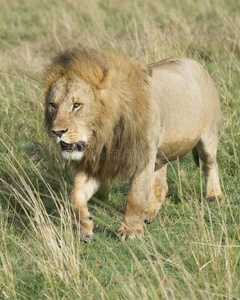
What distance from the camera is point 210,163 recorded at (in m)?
5.16

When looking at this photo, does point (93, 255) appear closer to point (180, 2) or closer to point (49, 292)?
point (49, 292)

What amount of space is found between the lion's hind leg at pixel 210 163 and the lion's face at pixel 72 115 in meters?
1.55

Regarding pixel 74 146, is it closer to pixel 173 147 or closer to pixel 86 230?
pixel 86 230

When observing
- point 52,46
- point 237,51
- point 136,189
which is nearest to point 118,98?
point 136,189

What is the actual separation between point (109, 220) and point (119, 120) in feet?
3.23

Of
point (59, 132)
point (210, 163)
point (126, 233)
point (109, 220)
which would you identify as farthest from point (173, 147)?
point (59, 132)

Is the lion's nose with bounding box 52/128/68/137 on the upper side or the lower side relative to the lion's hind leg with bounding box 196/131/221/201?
upper

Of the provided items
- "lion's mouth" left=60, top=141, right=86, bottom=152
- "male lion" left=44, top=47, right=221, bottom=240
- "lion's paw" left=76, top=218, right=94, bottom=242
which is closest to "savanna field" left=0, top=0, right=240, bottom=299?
"lion's paw" left=76, top=218, right=94, bottom=242

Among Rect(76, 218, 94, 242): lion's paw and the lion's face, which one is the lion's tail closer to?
Rect(76, 218, 94, 242): lion's paw

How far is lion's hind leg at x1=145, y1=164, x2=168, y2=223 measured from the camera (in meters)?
4.75

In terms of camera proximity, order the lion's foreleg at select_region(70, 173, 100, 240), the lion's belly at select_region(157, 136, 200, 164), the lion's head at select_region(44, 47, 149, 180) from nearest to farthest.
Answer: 1. the lion's head at select_region(44, 47, 149, 180)
2. the lion's foreleg at select_region(70, 173, 100, 240)
3. the lion's belly at select_region(157, 136, 200, 164)

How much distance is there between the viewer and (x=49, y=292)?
3.26 meters

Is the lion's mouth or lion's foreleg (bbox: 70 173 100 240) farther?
lion's foreleg (bbox: 70 173 100 240)

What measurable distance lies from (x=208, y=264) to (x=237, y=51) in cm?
577
